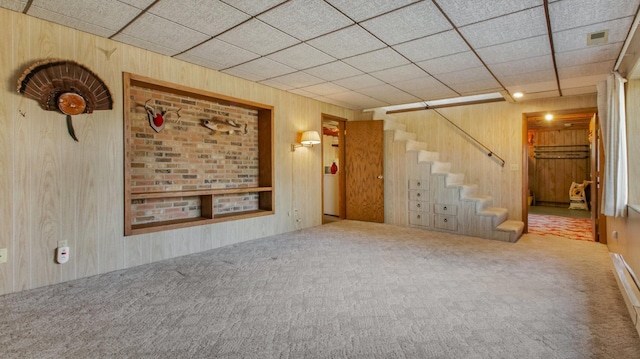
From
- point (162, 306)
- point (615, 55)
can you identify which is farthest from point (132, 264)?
point (615, 55)

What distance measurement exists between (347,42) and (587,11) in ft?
6.60

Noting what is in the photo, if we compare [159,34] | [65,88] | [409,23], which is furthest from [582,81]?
[65,88]

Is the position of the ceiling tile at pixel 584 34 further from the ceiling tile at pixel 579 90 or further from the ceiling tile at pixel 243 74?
the ceiling tile at pixel 243 74

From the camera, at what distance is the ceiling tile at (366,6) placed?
2430 mm

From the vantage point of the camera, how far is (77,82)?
9.64 feet

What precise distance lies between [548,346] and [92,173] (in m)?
4.08

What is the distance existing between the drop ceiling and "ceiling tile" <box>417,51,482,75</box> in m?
0.01

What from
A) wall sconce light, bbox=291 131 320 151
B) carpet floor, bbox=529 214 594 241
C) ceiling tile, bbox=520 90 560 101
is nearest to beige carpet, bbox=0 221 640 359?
carpet floor, bbox=529 214 594 241

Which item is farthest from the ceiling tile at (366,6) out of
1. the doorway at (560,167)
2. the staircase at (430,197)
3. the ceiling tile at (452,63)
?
the doorway at (560,167)

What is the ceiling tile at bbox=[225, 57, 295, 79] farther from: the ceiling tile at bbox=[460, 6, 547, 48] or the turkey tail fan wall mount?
the ceiling tile at bbox=[460, 6, 547, 48]

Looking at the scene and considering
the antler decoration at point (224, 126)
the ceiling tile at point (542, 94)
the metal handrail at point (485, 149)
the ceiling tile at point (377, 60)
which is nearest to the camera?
the ceiling tile at point (377, 60)

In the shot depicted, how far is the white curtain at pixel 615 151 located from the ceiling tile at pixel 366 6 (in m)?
2.66

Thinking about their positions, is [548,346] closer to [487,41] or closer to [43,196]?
[487,41]

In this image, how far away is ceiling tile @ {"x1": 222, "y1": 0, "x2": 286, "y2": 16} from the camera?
8.00 ft
